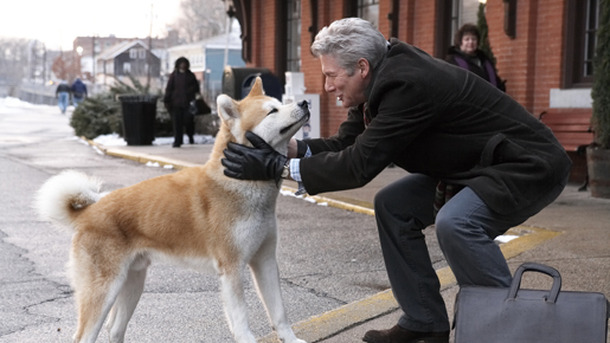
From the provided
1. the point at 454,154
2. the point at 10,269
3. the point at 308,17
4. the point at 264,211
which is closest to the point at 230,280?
the point at 264,211

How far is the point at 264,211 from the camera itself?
3852mm

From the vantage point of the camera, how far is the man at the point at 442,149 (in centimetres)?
342

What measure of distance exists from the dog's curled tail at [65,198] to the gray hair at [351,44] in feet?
4.59

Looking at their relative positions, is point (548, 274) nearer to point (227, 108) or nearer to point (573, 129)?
point (227, 108)

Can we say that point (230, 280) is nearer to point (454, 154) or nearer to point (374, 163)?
point (374, 163)

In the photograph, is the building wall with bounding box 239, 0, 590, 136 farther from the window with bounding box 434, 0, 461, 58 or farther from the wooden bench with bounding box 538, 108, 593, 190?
the wooden bench with bounding box 538, 108, 593, 190

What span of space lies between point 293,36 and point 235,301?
1464 centimetres

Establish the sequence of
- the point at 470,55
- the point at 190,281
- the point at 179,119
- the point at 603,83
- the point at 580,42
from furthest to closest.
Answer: the point at 179,119 < the point at 580,42 < the point at 470,55 < the point at 603,83 < the point at 190,281

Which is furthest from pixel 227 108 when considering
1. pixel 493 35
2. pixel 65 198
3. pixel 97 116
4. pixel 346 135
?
pixel 97 116

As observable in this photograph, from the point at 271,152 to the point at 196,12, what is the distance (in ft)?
266

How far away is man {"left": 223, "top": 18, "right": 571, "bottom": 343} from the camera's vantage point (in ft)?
11.2

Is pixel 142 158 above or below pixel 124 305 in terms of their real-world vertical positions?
below

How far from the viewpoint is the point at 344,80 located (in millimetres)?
3627

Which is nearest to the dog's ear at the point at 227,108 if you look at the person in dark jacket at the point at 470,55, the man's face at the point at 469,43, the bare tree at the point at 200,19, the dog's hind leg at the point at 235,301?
the dog's hind leg at the point at 235,301
